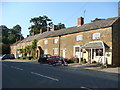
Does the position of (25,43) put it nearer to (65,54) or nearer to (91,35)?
(65,54)

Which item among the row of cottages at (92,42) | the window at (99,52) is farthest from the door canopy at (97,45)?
the window at (99,52)

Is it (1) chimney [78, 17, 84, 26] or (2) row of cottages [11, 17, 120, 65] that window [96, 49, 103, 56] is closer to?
(2) row of cottages [11, 17, 120, 65]

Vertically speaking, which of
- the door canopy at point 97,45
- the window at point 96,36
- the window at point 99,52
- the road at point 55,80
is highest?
the window at point 96,36

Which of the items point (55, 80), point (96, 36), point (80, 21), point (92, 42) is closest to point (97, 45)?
point (92, 42)

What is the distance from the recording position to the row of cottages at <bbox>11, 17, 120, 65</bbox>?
2258 centimetres

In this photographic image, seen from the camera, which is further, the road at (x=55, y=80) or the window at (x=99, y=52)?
the window at (x=99, y=52)

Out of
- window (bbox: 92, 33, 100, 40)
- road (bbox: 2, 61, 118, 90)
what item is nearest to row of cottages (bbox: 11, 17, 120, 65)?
window (bbox: 92, 33, 100, 40)

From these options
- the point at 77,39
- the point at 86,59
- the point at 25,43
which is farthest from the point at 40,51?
the point at 86,59

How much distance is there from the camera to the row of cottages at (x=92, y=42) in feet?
74.1

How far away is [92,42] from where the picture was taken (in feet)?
82.4

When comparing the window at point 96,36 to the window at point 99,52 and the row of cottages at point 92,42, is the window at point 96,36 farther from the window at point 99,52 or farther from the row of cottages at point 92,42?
the window at point 99,52

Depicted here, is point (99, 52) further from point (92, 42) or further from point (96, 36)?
point (96, 36)

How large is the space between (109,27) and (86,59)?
6.68 metres

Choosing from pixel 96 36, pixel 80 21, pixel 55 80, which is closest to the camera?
pixel 55 80
